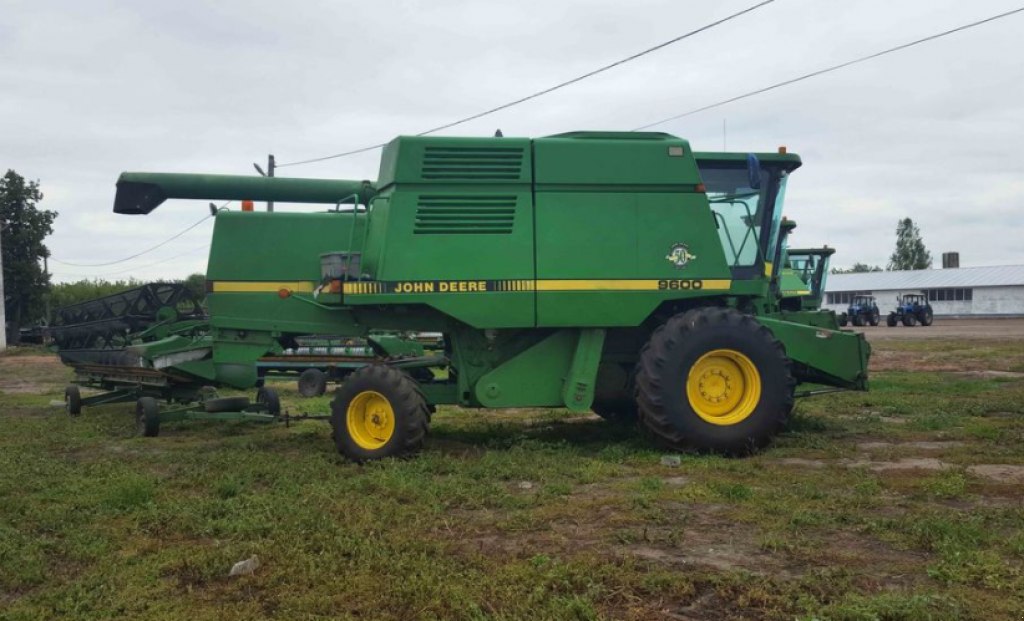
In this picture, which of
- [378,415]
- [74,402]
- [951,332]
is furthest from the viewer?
[951,332]

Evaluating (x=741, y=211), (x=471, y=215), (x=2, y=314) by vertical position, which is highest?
(x=741, y=211)

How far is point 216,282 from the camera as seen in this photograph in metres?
10.4

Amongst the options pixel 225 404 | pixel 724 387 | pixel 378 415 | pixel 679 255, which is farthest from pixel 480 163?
pixel 225 404

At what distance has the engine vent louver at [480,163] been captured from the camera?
26.7 ft

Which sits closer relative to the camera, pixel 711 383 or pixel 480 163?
pixel 711 383

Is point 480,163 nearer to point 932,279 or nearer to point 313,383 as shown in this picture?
point 313,383

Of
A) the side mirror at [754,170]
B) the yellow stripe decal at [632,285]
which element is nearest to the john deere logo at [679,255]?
the yellow stripe decal at [632,285]

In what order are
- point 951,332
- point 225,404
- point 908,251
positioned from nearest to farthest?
point 225,404 < point 951,332 < point 908,251

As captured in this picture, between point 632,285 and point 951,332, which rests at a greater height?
point 632,285

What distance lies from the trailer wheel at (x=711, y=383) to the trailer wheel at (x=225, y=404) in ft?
15.4

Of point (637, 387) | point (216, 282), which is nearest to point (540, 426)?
point (637, 387)

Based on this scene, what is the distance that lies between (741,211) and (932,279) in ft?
249

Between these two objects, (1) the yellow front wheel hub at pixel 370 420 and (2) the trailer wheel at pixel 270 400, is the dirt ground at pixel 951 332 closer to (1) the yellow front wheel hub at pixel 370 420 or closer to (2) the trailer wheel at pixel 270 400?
(2) the trailer wheel at pixel 270 400

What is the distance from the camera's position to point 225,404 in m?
9.76
